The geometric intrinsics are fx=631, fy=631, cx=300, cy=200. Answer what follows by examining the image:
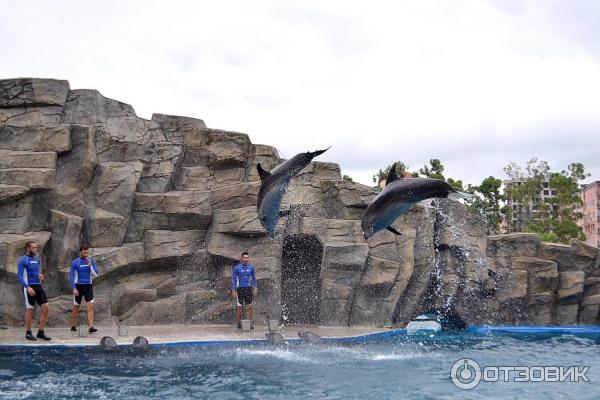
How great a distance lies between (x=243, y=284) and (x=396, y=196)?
371cm

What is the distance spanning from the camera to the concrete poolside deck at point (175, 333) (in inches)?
307

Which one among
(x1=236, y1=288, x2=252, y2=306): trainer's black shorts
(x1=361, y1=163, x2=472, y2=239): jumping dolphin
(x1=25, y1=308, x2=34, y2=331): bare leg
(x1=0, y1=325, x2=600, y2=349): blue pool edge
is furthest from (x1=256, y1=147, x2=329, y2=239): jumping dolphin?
(x1=25, y1=308, x2=34, y2=331): bare leg

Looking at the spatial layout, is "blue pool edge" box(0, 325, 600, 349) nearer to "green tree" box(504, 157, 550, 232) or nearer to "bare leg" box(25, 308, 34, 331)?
"bare leg" box(25, 308, 34, 331)

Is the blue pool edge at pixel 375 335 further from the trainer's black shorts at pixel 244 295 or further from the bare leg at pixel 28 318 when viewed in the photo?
the trainer's black shorts at pixel 244 295

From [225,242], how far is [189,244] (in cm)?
61

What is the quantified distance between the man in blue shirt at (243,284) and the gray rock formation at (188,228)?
63 cm

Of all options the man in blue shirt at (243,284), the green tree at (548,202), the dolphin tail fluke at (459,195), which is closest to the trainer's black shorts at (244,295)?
the man in blue shirt at (243,284)

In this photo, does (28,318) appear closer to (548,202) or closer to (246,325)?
(246,325)

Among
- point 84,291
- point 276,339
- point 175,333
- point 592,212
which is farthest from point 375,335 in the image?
point 592,212

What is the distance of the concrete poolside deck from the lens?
7809 mm

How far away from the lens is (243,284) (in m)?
9.68

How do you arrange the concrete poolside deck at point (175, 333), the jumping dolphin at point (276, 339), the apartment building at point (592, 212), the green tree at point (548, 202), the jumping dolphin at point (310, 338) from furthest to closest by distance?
the apartment building at point (592, 212) < the green tree at point (548, 202) < the jumping dolphin at point (310, 338) < the jumping dolphin at point (276, 339) < the concrete poolside deck at point (175, 333)

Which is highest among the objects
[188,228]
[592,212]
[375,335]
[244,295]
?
[592,212]

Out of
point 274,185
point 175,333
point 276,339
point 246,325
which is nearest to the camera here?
point 274,185
